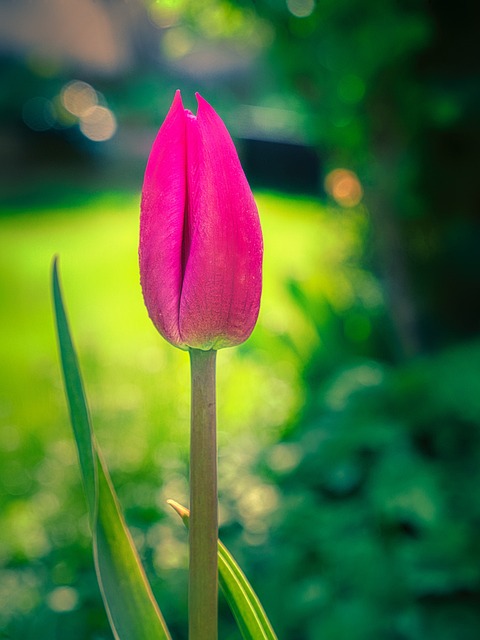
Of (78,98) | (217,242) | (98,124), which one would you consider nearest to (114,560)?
(217,242)

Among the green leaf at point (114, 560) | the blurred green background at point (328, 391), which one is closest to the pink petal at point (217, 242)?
the green leaf at point (114, 560)

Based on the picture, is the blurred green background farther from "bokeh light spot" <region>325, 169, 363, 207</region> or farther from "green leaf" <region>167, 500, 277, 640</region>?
"green leaf" <region>167, 500, 277, 640</region>

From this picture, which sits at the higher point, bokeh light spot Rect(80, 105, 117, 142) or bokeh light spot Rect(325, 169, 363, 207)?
bokeh light spot Rect(80, 105, 117, 142)

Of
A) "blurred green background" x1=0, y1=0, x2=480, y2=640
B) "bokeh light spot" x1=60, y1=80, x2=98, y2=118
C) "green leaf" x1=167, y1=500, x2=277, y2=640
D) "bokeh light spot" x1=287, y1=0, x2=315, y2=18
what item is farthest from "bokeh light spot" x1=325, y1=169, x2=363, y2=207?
"bokeh light spot" x1=60, y1=80, x2=98, y2=118

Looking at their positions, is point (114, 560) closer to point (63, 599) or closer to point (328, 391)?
point (63, 599)

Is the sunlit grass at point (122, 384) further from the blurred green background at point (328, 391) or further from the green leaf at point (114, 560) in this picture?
the green leaf at point (114, 560)

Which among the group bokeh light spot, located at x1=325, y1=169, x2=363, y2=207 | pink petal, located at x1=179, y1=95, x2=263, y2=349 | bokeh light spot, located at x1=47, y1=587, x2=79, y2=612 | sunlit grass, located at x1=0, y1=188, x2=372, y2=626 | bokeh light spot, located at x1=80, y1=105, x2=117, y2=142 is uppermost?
bokeh light spot, located at x1=80, y1=105, x2=117, y2=142

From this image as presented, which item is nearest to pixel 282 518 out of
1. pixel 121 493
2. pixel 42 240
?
pixel 121 493
